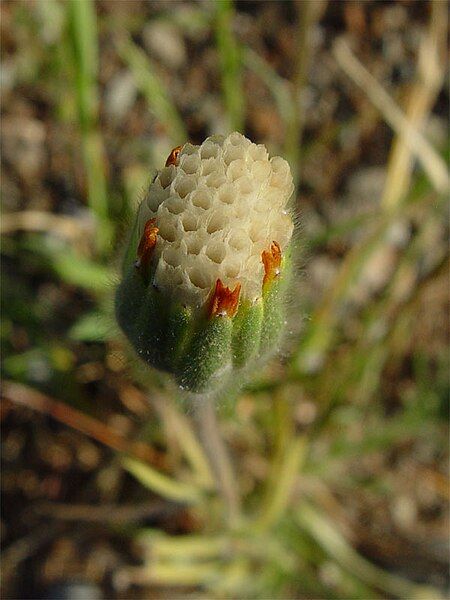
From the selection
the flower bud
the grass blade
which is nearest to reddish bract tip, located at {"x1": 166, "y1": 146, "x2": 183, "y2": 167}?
the flower bud

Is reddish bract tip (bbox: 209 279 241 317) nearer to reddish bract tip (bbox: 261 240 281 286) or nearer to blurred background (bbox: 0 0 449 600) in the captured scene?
reddish bract tip (bbox: 261 240 281 286)

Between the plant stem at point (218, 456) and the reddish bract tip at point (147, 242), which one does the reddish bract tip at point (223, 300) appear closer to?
the reddish bract tip at point (147, 242)

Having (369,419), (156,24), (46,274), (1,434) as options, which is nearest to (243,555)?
(369,419)

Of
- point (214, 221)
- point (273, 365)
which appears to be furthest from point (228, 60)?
point (214, 221)

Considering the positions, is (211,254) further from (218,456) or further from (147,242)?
(218,456)

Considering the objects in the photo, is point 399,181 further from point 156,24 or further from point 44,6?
point 44,6

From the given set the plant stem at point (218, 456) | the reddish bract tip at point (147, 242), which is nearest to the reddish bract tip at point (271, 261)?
the reddish bract tip at point (147, 242)
